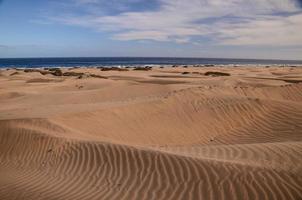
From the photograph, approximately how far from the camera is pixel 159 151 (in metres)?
7.12

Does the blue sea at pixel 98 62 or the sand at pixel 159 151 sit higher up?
the sand at pixel 159 151

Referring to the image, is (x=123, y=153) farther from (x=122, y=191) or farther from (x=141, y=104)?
(x=141, y=104)

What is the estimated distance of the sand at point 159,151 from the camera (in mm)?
5715

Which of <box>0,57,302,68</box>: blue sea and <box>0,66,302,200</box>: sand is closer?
<box>0,66,302,200</box>: sand

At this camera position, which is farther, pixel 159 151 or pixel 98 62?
pixel 98 62

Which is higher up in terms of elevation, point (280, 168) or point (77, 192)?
point (280, 168)

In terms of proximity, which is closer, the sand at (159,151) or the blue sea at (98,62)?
the sand at (159,151)

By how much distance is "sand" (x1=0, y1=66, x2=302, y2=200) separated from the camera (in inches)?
225

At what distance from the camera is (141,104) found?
1237 centimetres

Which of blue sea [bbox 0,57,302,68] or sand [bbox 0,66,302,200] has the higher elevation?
sand [bbox 0,66,302,200]

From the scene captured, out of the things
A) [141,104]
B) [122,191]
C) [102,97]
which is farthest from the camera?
[102,97]

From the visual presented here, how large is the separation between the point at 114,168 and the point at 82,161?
0.81 meters

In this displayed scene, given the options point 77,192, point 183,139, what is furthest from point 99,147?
point 183,139

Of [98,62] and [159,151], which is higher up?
[159,151]
